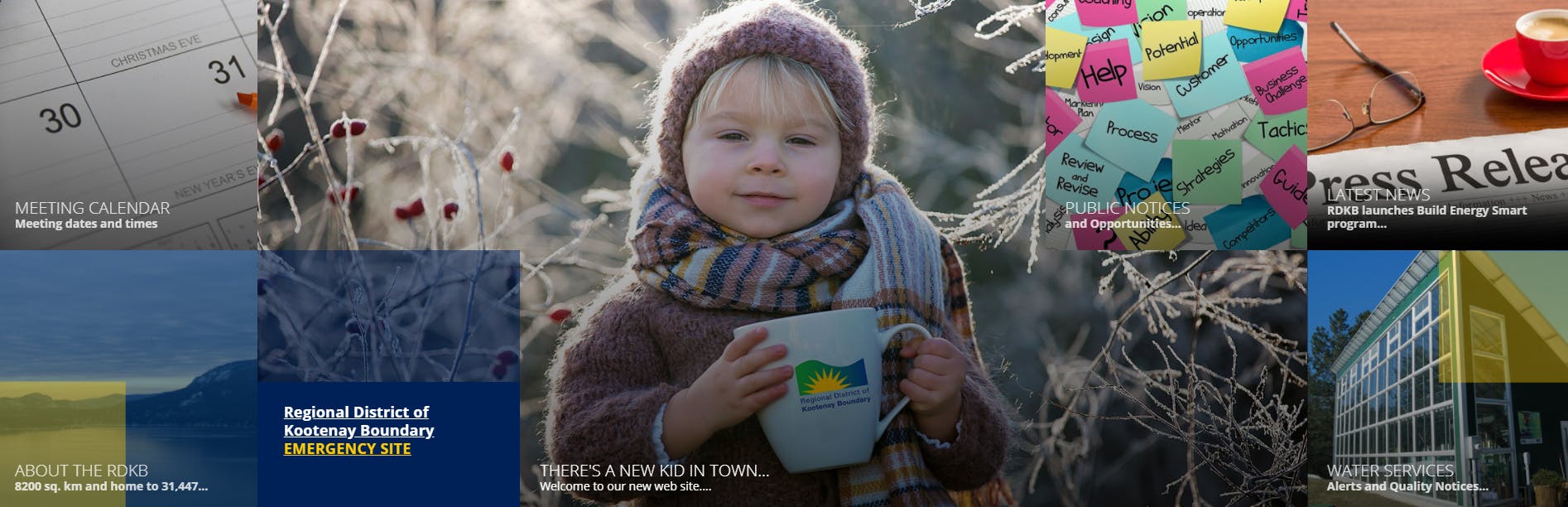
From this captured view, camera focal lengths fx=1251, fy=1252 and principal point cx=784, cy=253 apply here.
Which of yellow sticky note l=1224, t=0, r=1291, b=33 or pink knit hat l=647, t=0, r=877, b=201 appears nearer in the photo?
pink knit hat l=647, t=0, r=877, b=201

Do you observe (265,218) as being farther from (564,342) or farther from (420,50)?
(564,342)

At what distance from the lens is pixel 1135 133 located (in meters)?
2.65

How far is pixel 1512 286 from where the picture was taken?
8.75ft

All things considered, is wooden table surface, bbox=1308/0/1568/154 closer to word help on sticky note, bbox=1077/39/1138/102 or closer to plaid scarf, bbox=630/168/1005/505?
word help on sticky note, bbox=1077/39/1138/102

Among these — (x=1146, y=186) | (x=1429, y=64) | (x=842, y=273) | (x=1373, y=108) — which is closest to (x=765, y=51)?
(x=842, y=273)

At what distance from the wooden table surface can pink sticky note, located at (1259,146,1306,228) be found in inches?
2.6

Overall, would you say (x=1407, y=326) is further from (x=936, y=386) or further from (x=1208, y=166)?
(x=936, y=386)

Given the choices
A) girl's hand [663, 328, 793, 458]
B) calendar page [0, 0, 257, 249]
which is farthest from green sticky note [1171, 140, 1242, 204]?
calendar page [0, 0, 257, 249]

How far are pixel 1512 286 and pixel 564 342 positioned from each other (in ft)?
6.64

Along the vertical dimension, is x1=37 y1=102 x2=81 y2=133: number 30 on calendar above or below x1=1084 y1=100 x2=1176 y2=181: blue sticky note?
above

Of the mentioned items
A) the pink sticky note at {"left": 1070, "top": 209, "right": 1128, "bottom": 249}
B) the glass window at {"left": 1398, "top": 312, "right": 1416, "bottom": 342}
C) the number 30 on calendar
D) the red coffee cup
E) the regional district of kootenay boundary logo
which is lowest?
the regional district of kootenay boundary logo

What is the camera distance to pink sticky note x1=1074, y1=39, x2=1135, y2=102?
265 centimetres

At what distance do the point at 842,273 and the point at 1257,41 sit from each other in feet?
3.38

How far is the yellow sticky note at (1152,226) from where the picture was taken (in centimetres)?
266
